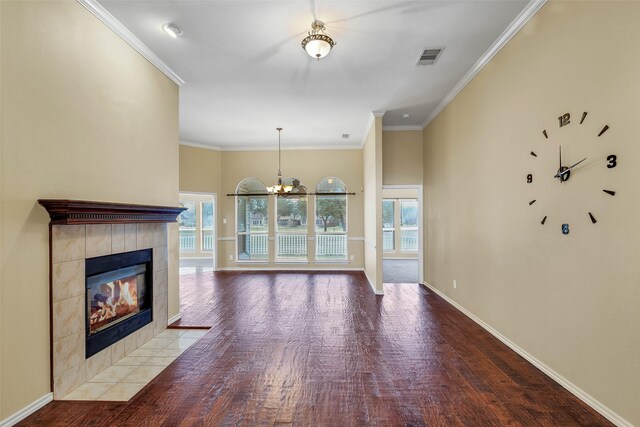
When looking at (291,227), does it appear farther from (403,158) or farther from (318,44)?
(318,44)

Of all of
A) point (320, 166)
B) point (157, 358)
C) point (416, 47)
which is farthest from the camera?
point (320, 166)

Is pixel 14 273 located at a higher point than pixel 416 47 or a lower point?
lower

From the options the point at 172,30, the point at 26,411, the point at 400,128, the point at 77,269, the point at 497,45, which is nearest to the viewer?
the point at 26,411

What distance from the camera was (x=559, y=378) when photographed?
7.90 ft

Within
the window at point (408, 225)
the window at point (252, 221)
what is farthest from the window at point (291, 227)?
the window at point (408, 225)

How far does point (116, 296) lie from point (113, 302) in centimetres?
6

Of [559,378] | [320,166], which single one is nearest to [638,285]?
[559,378]

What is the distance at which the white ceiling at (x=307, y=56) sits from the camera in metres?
2.64

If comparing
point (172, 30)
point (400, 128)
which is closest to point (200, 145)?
point (172, 30)

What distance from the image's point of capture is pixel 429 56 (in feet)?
11.3

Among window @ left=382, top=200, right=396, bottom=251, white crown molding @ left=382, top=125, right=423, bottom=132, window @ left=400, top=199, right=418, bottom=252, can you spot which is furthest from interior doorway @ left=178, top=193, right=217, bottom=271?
white crown molding @ left=382, top=125, right=423, bottom=132

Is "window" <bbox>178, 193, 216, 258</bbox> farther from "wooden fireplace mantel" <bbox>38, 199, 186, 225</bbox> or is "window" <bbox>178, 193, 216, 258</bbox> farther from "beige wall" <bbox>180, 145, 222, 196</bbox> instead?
"wooden fireplace mantel" <bbox>38, 199, 186, 225</bbox>

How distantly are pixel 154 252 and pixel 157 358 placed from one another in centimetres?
118

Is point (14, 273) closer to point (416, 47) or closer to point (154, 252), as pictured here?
point (154, 252)
